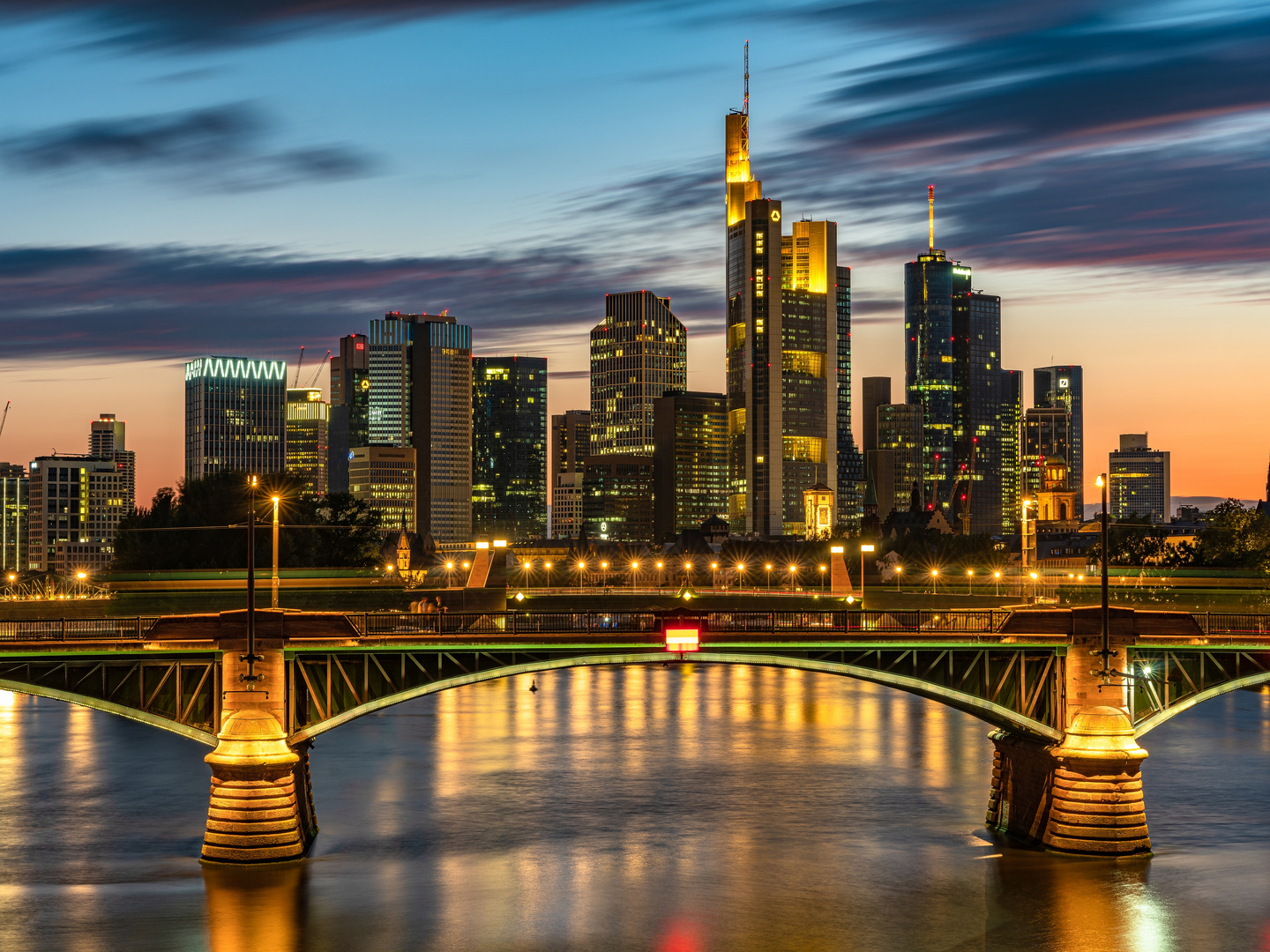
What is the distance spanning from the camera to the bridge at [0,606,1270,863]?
6238 cm

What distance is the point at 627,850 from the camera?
71375mm

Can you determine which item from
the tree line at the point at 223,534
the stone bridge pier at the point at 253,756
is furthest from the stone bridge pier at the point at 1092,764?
the tree line at the point at 223,534

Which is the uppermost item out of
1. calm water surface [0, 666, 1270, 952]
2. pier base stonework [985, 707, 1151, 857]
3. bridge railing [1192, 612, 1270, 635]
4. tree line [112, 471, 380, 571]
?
tree line [112, 471, 380, 571]

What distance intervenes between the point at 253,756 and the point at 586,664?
13.9 meters

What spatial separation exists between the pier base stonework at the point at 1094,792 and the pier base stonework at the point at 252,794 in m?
32.0

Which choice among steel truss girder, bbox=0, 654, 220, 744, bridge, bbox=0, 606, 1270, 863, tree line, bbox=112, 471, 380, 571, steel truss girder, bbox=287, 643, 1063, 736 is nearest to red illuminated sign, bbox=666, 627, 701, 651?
bridge, bbox=0, 606, 1270, 863

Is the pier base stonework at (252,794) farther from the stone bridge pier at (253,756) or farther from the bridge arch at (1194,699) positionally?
the bridge arch at (1194,699)

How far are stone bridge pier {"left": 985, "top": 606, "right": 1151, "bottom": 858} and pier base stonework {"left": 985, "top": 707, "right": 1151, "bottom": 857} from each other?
4cm

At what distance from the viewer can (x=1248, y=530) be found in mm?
165250

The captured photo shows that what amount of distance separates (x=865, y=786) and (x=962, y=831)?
1394 cm

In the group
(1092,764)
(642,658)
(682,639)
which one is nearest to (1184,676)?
(1092,764)

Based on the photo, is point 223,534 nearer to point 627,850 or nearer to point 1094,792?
point 627,850

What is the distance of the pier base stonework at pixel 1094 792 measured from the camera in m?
64.9

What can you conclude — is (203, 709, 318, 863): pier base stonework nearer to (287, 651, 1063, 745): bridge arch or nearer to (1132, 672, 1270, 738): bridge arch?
(287, 651, 1063, 745): bridge arch
